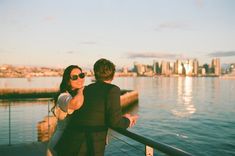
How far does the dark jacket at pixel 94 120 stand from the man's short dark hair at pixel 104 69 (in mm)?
70

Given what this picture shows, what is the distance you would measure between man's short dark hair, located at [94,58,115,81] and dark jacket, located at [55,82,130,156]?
7 centimetres

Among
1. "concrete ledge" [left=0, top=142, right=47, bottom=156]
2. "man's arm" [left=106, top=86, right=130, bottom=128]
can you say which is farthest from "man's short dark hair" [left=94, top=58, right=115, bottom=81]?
"concrete ledge" [left=0, top=142, right=47, bottom=156]

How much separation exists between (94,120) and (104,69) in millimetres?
501

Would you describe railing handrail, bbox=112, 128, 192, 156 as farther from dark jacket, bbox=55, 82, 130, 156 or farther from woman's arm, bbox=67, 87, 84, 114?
woman's arm, bbox=67, 87, 84, 114

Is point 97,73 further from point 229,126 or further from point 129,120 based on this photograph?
point 229,126

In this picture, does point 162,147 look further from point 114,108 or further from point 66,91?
point 66,91

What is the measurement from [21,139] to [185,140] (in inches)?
497

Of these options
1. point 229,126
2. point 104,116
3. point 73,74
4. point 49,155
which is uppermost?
point 73,74

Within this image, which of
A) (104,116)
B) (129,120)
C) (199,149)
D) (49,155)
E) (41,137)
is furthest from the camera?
(199,149)

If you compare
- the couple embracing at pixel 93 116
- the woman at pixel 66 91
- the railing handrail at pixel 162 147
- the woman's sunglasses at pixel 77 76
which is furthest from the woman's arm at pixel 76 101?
the railing handrail at pixel 162 147

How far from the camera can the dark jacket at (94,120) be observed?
9.43 feet

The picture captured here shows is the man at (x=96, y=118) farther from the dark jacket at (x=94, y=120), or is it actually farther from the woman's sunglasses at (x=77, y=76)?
the woman's sunglasses at (x=77, y=76)

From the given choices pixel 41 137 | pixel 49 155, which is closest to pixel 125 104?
pixel 41 137

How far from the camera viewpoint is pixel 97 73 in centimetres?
304
